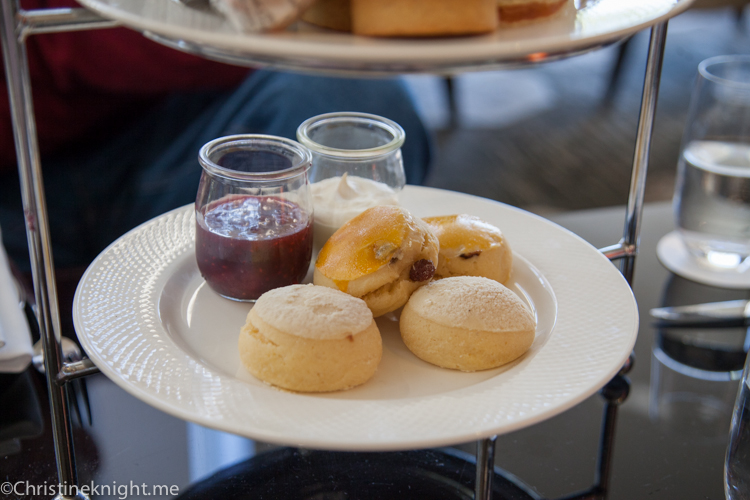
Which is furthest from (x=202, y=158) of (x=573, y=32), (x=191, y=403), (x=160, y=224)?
(x=573, y=32)

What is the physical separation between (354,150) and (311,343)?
261mm

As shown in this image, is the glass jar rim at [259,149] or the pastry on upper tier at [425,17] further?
the glass jar rim at [259,149]

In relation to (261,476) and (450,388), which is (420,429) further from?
(261,476)

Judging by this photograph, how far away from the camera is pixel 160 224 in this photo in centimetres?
69

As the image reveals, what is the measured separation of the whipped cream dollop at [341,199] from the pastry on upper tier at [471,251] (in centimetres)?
8

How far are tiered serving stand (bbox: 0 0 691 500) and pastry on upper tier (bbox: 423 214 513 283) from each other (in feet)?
0.52

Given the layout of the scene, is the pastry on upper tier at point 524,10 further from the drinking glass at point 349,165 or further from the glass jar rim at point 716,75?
the glass jar rim at point 716,75

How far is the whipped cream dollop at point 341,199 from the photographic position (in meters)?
0.67

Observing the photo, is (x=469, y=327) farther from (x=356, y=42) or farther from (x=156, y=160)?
(x=156, y=160)

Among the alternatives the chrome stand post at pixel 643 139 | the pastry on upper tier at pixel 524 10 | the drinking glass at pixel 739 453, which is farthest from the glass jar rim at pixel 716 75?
the pastry on upper tier at pixel 524 10

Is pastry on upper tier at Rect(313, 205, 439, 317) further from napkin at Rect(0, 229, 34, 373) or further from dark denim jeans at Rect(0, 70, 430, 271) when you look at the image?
dark denim jeans at Rect(0, 70, 430, 271)

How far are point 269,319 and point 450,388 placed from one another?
141 millimetres

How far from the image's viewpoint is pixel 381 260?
0.55 metres

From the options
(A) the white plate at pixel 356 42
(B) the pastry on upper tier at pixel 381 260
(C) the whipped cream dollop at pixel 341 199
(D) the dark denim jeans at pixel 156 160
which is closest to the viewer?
(A) the white plate at pixel 356 42
